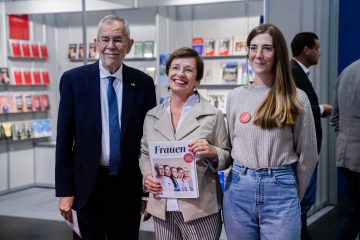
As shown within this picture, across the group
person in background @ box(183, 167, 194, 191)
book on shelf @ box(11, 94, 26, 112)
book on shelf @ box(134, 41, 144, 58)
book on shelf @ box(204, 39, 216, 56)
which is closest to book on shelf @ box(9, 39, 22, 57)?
book on shelf @ box(11, 94, 26, 112)

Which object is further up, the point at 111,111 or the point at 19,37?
the point at 19,37

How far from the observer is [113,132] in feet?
8.50

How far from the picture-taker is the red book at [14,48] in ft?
23.7

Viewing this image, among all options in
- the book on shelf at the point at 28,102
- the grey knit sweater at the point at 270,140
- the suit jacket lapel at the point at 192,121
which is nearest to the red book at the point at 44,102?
the book on shelf at the point at 28,102

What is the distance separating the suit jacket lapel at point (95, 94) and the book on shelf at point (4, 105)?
4.82 m

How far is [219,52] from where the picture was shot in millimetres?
7098

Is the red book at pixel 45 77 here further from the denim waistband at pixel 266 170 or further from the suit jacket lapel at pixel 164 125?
the denim waistband at pixel 266 170

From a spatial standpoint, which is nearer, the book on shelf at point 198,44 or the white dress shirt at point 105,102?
the white dress shirt at point 105,102

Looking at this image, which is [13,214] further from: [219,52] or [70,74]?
[70,74]

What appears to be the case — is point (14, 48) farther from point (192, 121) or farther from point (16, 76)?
point (192, 121)

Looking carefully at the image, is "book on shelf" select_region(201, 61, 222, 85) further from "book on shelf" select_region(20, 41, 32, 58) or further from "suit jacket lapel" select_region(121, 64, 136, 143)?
"suit jacket lapel" select_region(121, 64, 136, 143)

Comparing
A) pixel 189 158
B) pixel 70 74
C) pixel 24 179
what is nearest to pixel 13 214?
pixel 24 179

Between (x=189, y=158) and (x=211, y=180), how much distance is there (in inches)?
7.3

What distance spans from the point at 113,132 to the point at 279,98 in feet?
2.79
